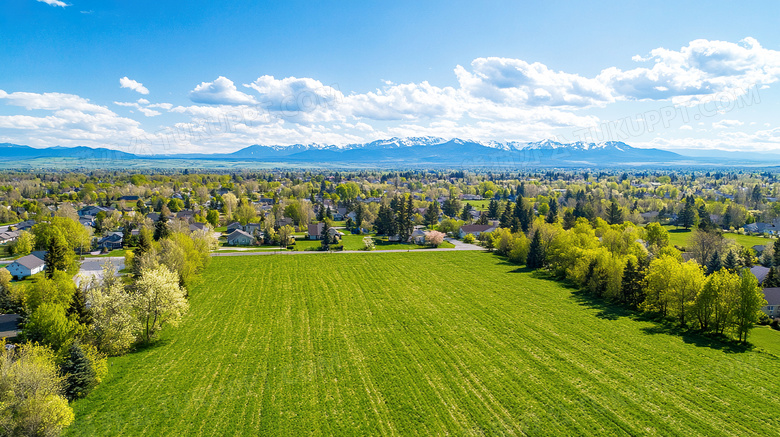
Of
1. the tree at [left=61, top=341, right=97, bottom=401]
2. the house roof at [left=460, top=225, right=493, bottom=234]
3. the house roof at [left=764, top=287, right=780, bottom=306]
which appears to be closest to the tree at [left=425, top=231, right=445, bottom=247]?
the house roof at [left=460, top=225, right=493, bottom=234]

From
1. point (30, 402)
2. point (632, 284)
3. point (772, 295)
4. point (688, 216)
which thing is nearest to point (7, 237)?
point (30, 402)

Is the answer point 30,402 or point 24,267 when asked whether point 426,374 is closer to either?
point 30,402

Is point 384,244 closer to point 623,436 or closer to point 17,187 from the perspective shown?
point 623,436

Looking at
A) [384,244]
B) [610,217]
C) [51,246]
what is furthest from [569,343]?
[610,217]

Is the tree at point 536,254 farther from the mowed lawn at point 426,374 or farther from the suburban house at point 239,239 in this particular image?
the suburban house at point 239,239

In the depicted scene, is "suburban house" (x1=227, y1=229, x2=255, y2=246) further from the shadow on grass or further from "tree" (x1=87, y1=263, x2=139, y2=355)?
"tree" (x1=87, y1=263, x2=139, y2=355)

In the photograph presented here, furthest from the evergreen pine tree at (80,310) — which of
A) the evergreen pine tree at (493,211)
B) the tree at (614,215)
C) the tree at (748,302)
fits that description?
the tree at (614,215)

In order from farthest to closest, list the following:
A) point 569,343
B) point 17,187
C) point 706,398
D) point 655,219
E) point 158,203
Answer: point 17,187, point 158,203, point 655,219, point 569,343, point 706,398
